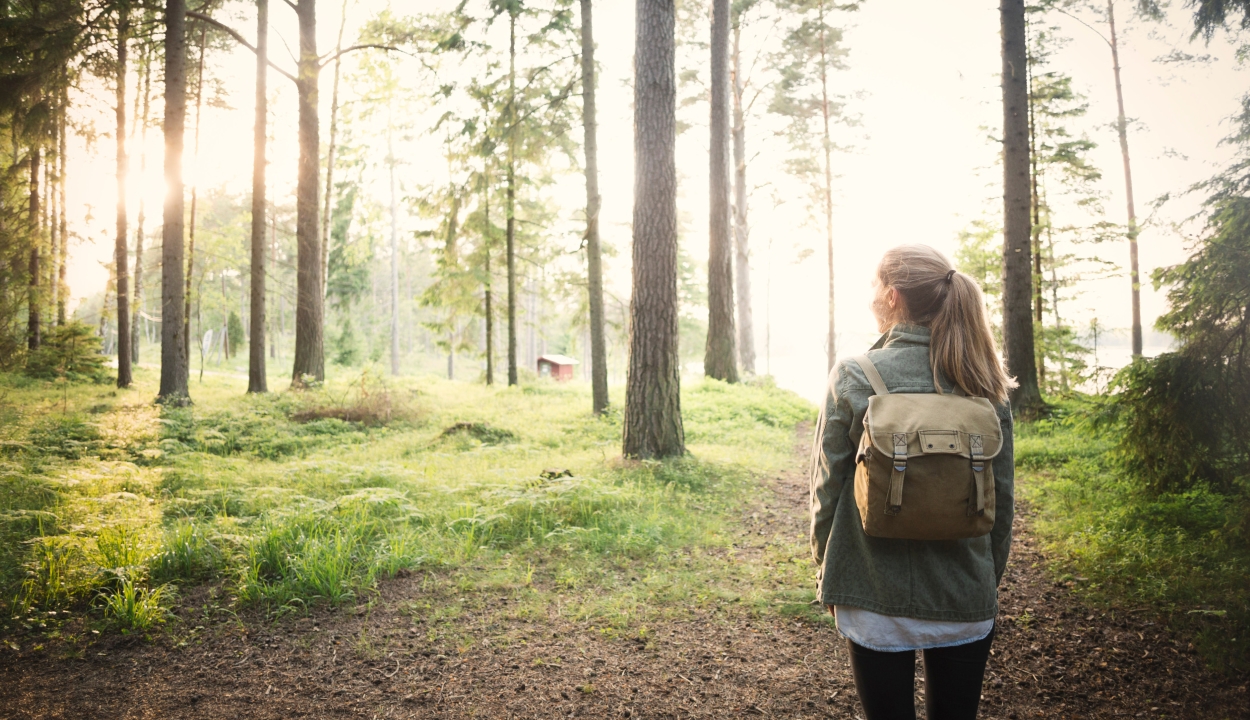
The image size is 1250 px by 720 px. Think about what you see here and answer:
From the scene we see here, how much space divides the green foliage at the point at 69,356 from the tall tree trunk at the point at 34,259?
254 millimetres

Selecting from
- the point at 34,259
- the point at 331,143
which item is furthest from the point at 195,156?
the point at 34,259

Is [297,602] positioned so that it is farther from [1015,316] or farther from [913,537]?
[1015,316]

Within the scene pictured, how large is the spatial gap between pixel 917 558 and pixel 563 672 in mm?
2311

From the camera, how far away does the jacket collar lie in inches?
77.6

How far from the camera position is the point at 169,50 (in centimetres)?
1057

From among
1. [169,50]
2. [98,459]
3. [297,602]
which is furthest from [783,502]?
[169,50]

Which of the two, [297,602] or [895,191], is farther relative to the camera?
[895,191]

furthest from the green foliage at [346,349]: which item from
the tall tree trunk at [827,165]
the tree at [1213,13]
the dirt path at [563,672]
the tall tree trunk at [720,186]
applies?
the tree at [1213,13]

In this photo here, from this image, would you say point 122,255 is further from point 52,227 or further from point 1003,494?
point 1003,494

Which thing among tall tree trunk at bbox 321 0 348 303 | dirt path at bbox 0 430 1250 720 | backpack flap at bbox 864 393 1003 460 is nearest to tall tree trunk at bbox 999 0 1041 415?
dirt path at bbox 0 430 1250 720

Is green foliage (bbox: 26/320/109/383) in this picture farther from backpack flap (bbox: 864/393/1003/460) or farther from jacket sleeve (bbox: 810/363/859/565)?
backpack flap (bbox: 864/393/1003/460)

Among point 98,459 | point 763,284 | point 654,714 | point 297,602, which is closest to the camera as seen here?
point 654,714

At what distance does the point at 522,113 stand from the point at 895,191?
1610cm

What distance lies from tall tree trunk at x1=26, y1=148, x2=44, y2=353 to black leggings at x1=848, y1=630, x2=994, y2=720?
16.0m
